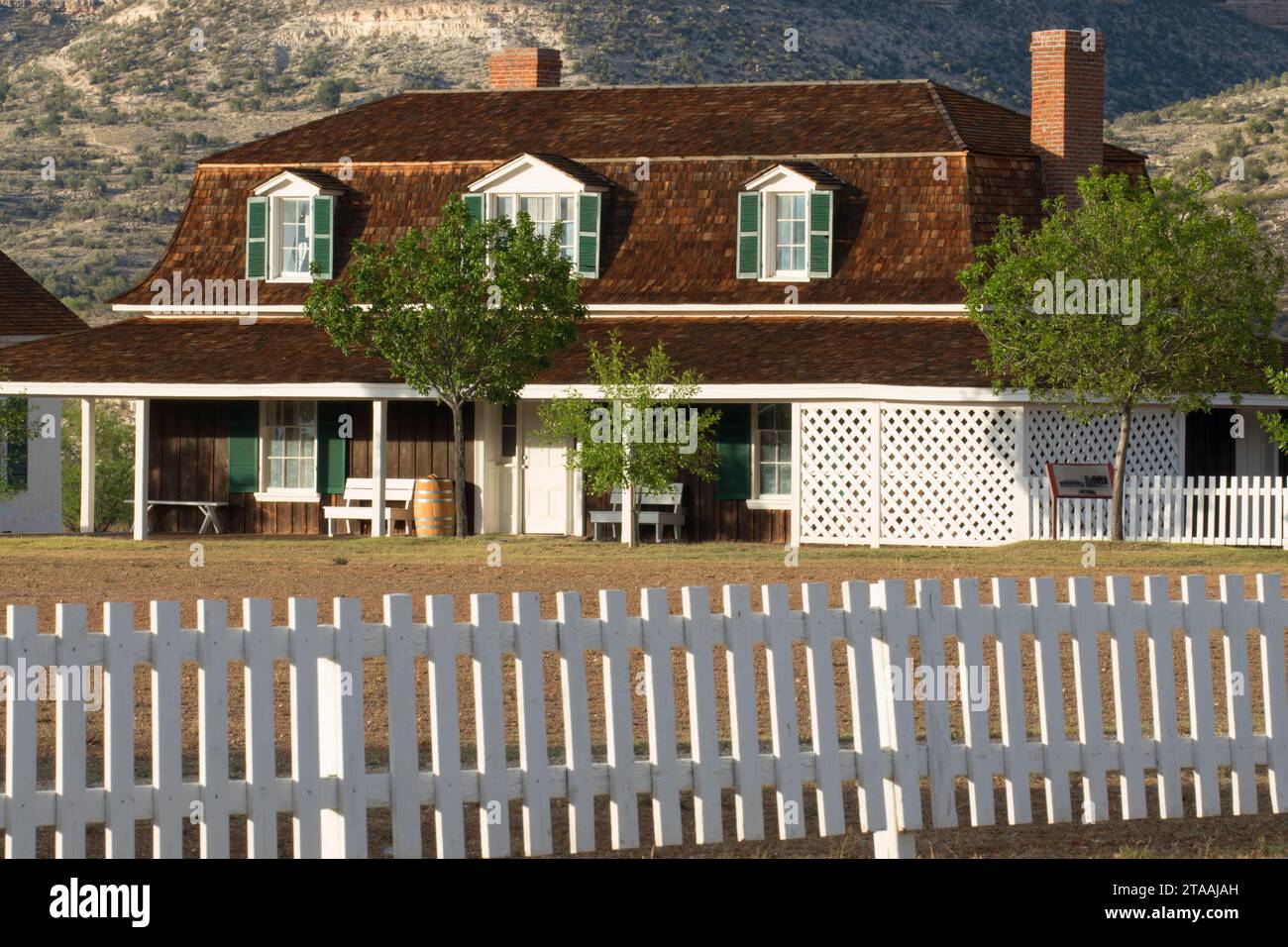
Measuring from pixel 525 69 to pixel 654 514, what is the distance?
12.2 meters

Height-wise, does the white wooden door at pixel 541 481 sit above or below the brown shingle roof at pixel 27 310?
below

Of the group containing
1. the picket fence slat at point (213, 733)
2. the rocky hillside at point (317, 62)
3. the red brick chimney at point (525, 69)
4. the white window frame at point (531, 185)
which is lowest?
the picket fence slat at point (213, 733)

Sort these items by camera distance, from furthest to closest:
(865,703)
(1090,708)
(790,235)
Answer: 1. (790,235)
2. (1090,708)
3. (865,703)

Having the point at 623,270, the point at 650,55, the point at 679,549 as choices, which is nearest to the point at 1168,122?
the point at 650,55

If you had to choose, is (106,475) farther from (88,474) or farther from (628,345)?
(628,345)

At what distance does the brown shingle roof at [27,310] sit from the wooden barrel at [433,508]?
437 inches

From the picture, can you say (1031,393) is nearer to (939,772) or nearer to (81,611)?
(939,772)

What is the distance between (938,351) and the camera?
30000mm

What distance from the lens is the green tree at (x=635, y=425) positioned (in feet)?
95.3

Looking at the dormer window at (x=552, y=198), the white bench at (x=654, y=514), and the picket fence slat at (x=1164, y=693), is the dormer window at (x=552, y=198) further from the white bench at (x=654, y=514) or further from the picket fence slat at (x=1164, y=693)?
the picket fence slat at (x=1164, y=693)

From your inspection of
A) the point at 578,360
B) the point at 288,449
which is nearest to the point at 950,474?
the point at 578,360

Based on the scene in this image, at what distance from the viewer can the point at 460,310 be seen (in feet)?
98.8

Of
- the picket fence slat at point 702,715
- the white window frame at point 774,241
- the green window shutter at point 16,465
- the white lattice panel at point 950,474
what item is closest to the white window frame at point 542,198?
the white window frame at point 774,241

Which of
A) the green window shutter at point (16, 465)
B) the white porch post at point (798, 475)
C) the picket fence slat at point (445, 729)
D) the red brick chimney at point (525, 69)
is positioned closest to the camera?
the picket fence slat at point (445, 729)
